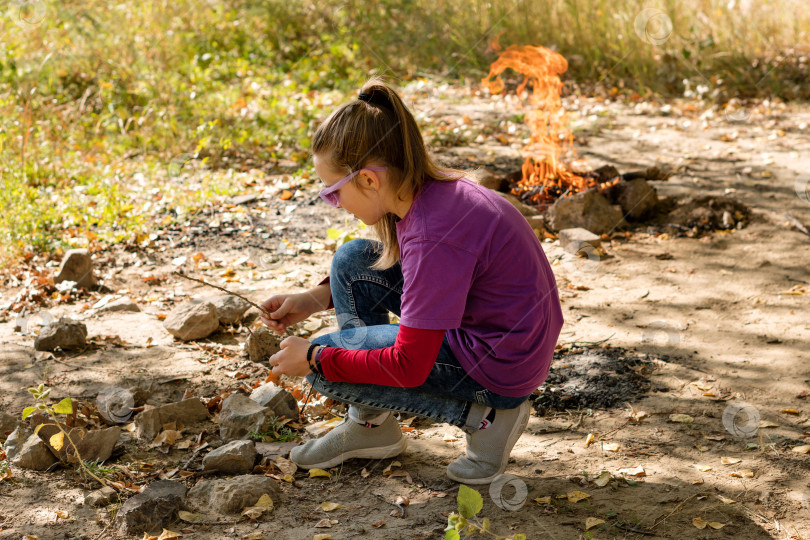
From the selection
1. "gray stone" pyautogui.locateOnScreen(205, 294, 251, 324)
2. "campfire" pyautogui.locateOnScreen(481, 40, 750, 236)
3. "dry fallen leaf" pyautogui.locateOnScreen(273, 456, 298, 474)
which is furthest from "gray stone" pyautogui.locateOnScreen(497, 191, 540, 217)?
"dry fallen leaf" pyautogui.locateOnScreen(273, 456, 298, 474)

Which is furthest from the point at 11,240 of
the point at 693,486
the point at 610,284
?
the point at 693,486

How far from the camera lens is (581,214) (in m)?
4.76

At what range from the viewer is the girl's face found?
6.75 ft

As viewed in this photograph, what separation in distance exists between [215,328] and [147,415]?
876mm

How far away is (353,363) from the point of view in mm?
2105

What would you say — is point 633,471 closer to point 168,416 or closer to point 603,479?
point 603,479

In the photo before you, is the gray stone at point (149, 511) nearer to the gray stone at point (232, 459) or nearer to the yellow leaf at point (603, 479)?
the gray stone at point (232, 459)

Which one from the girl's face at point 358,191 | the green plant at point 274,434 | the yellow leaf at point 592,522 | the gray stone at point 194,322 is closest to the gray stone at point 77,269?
the gray stone at point 194,322

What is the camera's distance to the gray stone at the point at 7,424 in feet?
8.85

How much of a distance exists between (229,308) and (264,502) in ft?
4.92

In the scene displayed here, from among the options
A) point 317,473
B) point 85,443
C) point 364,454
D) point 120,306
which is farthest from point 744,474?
point 120,306

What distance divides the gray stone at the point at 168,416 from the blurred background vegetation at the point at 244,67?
2.30 meters

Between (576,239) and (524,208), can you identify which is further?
(524,208)

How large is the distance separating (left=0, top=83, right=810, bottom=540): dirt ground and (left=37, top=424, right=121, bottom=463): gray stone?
7 cm
